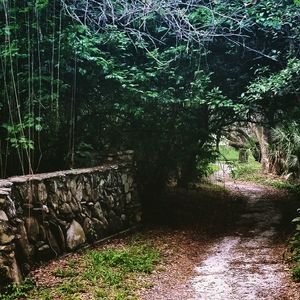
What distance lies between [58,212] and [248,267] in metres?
2.89

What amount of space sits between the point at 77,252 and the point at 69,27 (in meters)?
3.88

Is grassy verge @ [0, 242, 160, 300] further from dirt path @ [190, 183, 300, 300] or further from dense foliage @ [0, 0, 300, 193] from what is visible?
dense foliage @ [0, 0, 300, 193]

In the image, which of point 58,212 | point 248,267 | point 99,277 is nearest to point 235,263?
point 248,267

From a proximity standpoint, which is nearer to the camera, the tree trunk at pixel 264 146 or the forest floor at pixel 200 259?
the forest floor at pixel 200 259

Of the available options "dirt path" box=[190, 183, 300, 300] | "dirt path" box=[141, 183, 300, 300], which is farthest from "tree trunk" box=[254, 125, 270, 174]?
"dirt path" box=[190, 183, 300, 300]

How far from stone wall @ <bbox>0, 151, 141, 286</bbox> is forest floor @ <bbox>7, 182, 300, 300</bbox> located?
0.30 meters

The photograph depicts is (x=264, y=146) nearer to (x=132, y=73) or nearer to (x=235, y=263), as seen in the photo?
(x=132, y=73)

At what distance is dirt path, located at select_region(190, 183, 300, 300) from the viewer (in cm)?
469

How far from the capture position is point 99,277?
5.16 m

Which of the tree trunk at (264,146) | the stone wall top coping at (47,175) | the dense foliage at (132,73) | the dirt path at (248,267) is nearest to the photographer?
the dirt path at (248,267)

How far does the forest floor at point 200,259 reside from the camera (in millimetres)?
4711

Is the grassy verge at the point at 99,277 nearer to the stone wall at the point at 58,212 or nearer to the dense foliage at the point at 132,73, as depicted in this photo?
the stone wall at the point at 58,212

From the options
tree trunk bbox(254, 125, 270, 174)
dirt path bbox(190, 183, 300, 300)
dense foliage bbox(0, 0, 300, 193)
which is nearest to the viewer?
dirt path bbox(190, 183, 300, 300)

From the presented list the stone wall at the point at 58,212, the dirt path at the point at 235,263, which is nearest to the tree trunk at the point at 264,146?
the dirt path at the point at 235,263
